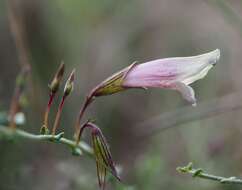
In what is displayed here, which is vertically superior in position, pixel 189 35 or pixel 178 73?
pixel 178 73

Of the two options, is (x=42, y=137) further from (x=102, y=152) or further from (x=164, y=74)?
(x=164, y=74)

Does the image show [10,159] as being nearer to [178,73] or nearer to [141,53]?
[178,73]

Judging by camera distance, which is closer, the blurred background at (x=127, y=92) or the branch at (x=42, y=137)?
the branch at (x=42, y=137)

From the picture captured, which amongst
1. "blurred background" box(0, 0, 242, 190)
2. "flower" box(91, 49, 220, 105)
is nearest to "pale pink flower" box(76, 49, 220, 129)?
"flower" box(91, 49, 220, 105)

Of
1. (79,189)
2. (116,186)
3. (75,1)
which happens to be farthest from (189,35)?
(116,186)

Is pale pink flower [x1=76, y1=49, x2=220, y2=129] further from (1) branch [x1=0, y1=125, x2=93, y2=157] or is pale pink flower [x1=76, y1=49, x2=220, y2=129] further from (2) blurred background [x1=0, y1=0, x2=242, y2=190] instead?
(2) blurred background [x1=0, y1=0, x2=242, y2=190]

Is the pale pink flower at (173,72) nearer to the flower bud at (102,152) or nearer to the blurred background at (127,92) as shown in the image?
the flower bud at (102,152)

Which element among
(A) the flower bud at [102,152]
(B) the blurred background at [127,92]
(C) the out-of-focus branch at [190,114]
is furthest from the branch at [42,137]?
(C) the out-of-focus branch at [190,114]
